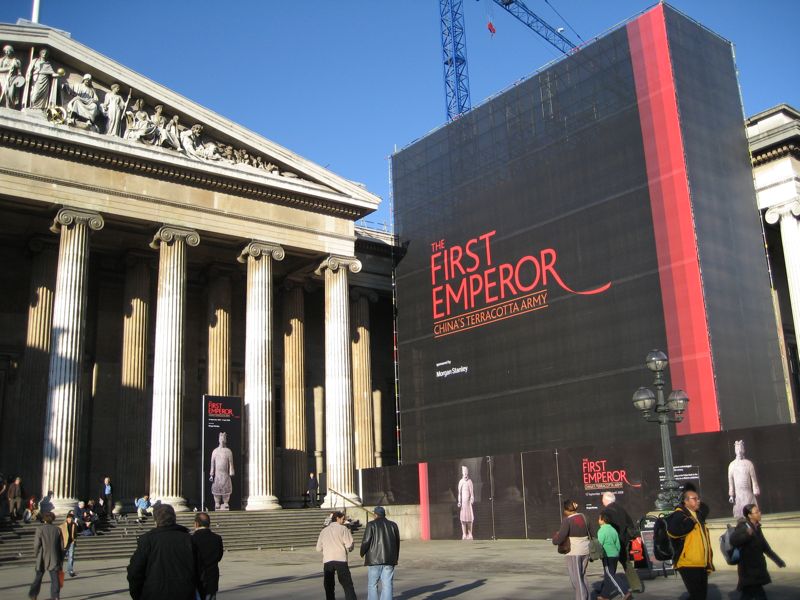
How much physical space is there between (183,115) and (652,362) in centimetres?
2060

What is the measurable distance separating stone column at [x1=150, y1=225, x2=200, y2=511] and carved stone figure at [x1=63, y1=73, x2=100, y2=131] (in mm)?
4362

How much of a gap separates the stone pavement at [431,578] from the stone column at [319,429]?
39.6 ft

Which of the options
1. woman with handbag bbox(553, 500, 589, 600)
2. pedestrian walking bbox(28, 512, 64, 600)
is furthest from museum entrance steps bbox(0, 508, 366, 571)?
woman with handbag bbox(553, 500, 589, 600)

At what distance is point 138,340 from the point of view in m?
31.5

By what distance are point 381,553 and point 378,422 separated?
2853 centimetres

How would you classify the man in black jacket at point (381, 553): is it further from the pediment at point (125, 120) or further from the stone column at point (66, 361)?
the pediment at point (125, 120)

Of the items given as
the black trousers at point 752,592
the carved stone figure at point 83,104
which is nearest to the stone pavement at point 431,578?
the black trousers at point 752,592

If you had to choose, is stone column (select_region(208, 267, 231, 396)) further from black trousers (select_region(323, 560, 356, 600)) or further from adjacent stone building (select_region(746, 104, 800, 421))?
black trousers (select_region(323, 560, 356, 600))

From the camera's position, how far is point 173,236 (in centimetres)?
3017

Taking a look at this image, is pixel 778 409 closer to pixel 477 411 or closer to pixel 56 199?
pixel 477 411

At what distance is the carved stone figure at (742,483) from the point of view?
855 inches

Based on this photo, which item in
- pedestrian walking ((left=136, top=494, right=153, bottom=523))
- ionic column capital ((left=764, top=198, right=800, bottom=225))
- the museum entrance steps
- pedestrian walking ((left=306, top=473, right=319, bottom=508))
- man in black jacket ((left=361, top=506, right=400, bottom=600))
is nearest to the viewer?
man in black jacket ((left=361, top=506, right=400, bottom=600))

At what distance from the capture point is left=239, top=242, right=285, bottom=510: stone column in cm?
3036

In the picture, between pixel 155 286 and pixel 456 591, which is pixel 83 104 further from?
pixel 456 591
